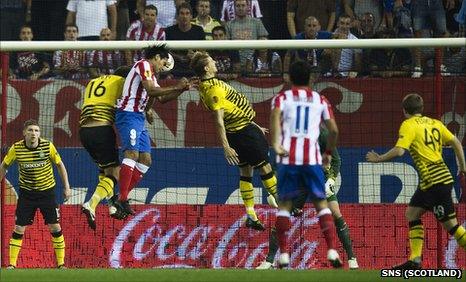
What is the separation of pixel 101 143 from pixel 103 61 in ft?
9.55

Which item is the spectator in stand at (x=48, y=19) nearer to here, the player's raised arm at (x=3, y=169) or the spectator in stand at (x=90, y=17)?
the spectator in stand at (x=90, y=17)

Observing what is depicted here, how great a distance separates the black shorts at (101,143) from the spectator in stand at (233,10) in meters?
4.72

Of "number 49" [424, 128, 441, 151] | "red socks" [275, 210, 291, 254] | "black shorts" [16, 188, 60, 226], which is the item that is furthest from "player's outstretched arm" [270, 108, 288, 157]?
"black shorts" [16, 188, 60, 226]

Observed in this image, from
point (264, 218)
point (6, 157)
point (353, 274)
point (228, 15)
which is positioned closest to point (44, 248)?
point (6, 157)

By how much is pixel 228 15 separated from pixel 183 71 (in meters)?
2.66

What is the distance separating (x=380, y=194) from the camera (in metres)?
18.6

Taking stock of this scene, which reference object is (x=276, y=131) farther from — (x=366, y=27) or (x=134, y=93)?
(x=366, y=27)

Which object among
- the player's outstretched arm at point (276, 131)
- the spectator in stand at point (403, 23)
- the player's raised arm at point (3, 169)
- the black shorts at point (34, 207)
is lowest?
the black shorts at point (34, 207)

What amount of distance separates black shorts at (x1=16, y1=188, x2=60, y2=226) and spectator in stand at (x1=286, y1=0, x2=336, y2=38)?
448 cm

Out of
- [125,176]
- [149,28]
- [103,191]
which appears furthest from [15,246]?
[149,28]

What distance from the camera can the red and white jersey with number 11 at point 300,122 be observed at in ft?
45.4

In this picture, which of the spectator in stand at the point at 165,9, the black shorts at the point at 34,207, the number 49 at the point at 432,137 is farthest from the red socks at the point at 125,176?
the spectator in stand at the point at 165,9

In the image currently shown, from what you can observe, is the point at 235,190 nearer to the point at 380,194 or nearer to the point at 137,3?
the point at 380,194

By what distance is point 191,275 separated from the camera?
46.8ft
